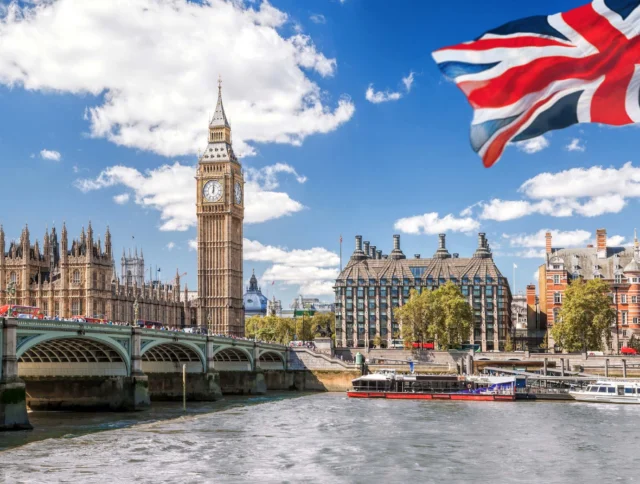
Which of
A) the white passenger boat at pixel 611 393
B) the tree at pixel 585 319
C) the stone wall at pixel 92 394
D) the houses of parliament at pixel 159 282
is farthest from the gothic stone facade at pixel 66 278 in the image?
the white passenger boat at pixel 611 393

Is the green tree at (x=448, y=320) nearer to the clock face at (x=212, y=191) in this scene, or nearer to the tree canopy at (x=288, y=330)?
the tree canopy at (x=288, y=330)

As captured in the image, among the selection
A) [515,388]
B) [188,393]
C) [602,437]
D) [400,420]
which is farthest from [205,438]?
[515,388]

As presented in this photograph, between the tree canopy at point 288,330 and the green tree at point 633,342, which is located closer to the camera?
the green tree at point 633,342

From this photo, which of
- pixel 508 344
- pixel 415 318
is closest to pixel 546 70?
pixel 415 318

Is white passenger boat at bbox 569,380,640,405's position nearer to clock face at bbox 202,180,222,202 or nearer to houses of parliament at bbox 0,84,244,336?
houses of parliament at bbox 0,84,244,336

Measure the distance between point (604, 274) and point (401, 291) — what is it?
37.5m

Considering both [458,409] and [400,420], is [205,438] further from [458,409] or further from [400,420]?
[458,409]

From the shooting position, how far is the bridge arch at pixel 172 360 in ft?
263

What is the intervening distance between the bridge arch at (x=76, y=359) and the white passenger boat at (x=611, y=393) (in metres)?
39.1

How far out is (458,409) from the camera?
6875 centimetres

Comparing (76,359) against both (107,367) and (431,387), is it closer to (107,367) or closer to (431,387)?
(107,367)

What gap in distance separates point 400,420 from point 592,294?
51555 millimetres

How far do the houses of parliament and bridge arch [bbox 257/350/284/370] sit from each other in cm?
1900

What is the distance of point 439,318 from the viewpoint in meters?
116
